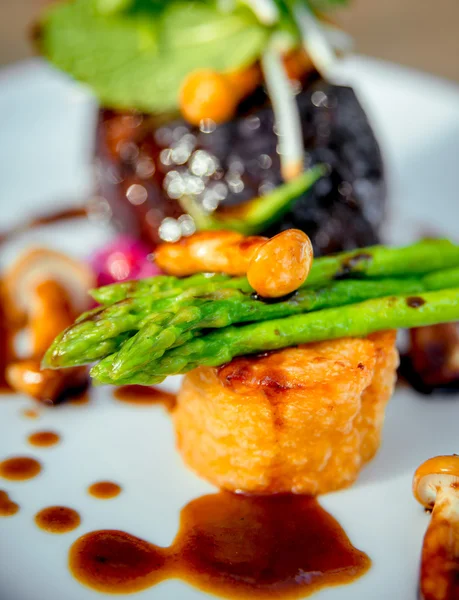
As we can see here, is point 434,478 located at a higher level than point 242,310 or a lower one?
lower

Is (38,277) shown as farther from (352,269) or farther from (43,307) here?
(352,269)

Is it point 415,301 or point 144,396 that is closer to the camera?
point 415,301

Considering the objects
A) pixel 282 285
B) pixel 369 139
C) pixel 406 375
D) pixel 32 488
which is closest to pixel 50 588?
pixel 32 488

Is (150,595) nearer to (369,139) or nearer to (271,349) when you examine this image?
(271,349)

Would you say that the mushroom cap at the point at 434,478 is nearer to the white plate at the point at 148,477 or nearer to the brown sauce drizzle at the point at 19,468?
the white plate at the point at 148,477

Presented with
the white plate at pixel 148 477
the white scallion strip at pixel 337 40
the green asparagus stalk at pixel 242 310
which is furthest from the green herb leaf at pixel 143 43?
the green asparagus stalk at pixel 242 310

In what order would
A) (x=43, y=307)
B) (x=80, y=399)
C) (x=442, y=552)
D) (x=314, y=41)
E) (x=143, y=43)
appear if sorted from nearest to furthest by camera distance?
(x=442, y=552) → (x=80, y=399) → (x=43, y=307) → (x=314, y=41) → (x=143, y=43)

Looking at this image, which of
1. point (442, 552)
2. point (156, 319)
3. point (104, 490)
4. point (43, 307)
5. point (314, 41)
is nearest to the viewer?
point (442, 552)

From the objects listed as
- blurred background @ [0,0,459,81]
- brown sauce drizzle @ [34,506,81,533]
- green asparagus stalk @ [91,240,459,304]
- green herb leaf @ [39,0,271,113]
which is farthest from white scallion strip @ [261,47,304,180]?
blurred background @ [0,0,459,81]

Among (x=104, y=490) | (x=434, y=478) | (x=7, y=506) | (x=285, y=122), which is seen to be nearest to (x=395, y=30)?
(x=285, y=122)
